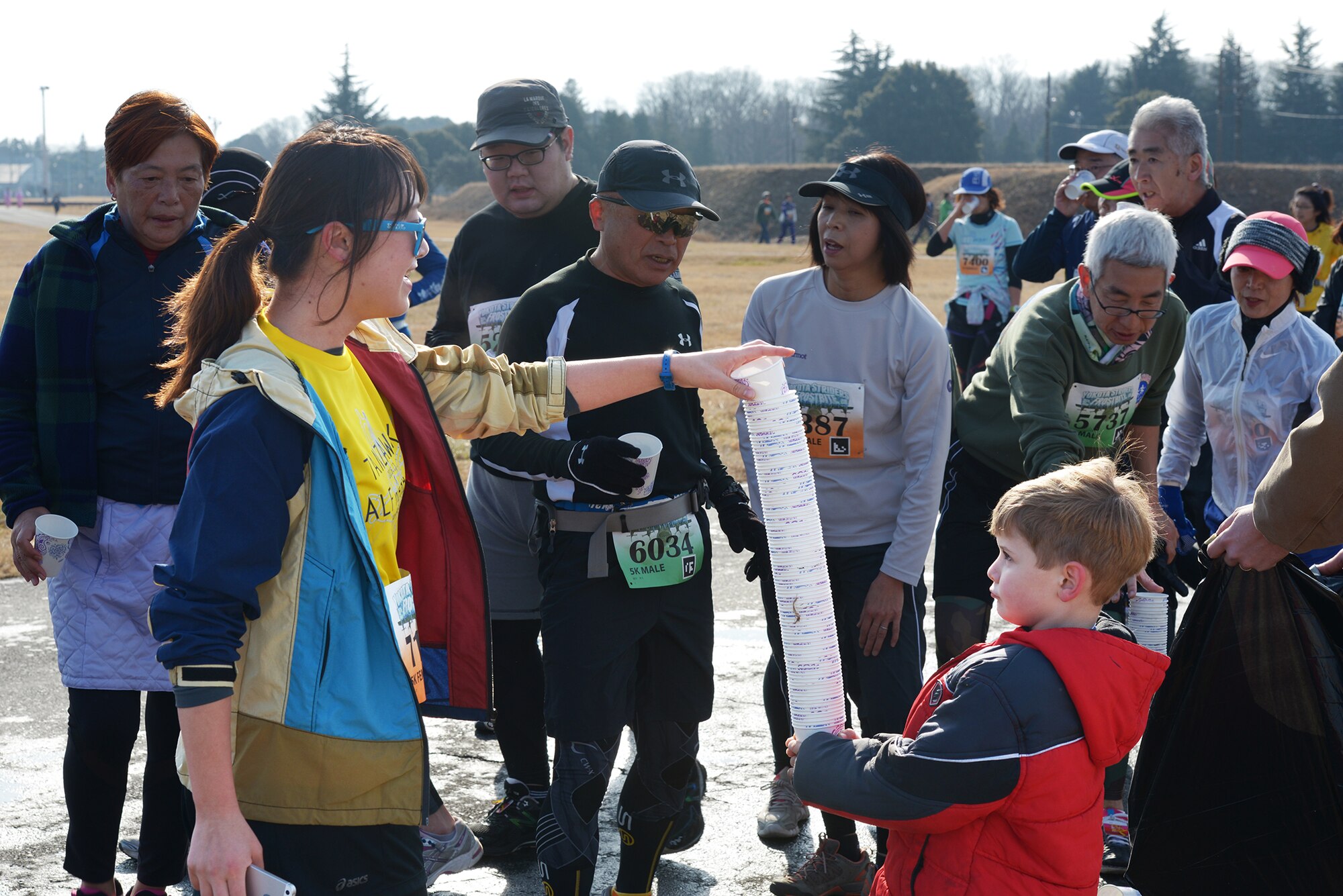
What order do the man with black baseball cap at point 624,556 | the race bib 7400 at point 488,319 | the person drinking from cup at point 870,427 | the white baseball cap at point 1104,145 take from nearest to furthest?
the man with black baseball cap at point 624,556 < the person drinking from cup at point 870,427 < the race bib 7400 at point 488,319 < the white baseball cap at point 1104,145

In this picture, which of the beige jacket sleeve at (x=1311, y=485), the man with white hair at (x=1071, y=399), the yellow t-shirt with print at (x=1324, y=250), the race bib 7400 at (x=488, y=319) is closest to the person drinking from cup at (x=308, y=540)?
the race bib 7400 at (x=488, y=319)

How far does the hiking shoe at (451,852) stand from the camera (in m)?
3.54

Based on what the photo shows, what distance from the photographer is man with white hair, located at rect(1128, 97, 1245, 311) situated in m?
5.09

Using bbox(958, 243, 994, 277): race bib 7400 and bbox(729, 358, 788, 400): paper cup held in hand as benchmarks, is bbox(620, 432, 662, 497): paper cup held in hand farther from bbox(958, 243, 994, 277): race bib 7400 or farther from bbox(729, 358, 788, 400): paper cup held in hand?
bbox(958, 243, 994, 277): race bib 7400

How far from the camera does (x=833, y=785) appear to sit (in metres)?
2.17

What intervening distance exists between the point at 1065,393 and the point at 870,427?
→ 25.3 inches

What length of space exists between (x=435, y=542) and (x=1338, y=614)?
2.17 metres

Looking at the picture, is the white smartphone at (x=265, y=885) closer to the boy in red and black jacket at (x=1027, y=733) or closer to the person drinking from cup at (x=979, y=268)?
the boy in red and black jacket at (x=1027, y=733)

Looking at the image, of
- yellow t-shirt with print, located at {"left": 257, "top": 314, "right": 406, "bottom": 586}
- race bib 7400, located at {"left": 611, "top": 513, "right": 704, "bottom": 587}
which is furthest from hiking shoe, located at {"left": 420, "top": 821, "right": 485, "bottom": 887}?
yellow t-shirt with print, located at {"left": 257, "top": 314, "right": 406, "bottom": 586}

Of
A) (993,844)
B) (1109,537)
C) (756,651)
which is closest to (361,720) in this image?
(993,844)

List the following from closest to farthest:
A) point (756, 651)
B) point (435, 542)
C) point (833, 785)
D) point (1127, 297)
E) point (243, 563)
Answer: point (243, 563) → point (833, 785) → point (435, 542) → point (1127, 297) → point (756, 651)

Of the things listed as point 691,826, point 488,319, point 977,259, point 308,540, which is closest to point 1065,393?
point 691,826

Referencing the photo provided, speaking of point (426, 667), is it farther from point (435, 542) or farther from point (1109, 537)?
point (1109, 537)

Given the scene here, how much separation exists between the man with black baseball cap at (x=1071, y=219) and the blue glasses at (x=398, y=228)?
4.51 m
